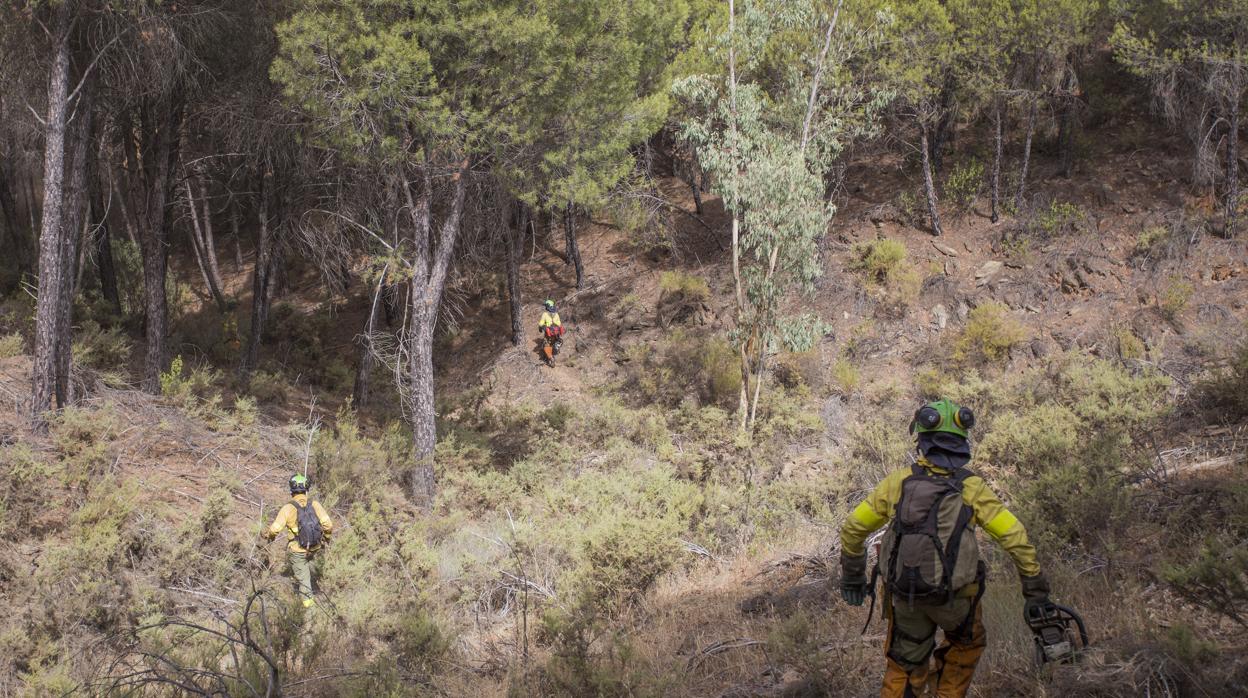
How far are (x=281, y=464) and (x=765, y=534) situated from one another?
7.62 m

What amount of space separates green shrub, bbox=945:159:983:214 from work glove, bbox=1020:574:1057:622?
18684 millimetres

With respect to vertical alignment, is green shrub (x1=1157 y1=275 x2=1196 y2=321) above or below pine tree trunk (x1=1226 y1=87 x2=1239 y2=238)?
below

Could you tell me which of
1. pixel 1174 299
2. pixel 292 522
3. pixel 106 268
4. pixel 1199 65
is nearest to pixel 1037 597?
pixel 292 522

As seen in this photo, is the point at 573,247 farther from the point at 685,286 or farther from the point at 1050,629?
the point at 1050,629

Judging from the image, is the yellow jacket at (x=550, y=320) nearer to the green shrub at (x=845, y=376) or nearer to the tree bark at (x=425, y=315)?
the green shrub at (x=845, y=376)

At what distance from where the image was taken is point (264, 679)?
5473 mm

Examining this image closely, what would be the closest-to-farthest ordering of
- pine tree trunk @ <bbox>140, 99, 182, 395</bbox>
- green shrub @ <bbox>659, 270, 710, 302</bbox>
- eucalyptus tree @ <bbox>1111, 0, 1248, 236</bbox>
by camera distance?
pine tree trunk @ <bbox>140, 99, 182, 395</bbox>
eucalyptus tree @ <bbox>1111, 0, 1248, 236</bbox>
green shrub @ <bbox>659, 270, 710, 302</bbox>

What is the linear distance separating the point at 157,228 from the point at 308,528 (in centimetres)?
827

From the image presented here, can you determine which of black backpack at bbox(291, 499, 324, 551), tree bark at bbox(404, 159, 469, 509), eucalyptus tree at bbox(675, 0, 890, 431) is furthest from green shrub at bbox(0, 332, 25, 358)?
eucalyptus tree at bbox(675, 0, 890, 431)

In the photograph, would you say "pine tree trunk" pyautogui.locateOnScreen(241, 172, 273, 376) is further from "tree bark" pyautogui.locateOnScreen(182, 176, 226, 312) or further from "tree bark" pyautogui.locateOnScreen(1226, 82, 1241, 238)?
"tree bark" pyautogui.locateOnScreen(1226, 82, 1241, 238)

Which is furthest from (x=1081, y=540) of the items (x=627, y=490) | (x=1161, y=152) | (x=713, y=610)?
(x=1161, y=152)

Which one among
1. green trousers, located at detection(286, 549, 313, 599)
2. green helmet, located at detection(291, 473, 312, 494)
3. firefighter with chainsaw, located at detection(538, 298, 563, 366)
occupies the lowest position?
green trousers, located at detection(286, 549, 313, 599)

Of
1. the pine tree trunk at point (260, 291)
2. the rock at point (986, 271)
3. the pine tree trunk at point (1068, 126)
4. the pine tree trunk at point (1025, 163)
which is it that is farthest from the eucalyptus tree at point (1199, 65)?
the pine tree trunk at point (260, 291)

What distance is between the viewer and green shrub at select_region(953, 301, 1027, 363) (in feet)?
53.3
